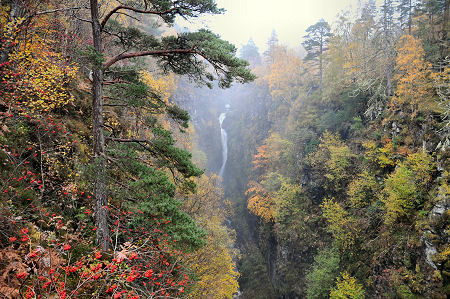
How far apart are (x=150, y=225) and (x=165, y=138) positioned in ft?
7.20

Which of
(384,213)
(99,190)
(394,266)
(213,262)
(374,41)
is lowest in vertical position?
(213,262)

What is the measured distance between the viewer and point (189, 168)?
5457 millimetres

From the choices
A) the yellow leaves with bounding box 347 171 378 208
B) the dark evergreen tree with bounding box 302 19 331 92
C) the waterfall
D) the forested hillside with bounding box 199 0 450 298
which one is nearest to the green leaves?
the forested hillside with bounding box 199 0 450 298

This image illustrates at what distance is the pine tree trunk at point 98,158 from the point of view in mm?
5123

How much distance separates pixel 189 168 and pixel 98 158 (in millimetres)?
2158

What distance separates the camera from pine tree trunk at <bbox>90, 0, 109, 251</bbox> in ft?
16.8

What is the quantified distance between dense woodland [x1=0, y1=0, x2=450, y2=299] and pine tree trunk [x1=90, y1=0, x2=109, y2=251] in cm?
4

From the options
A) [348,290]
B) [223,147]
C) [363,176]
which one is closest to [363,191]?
[363,176]

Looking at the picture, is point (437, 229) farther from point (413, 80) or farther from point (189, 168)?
point (189, 168)

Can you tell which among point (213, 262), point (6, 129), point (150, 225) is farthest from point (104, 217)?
point (213, 262)

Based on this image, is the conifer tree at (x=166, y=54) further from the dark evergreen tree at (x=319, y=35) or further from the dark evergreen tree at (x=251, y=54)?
the dark evergreen tree at (x=251, y=54)

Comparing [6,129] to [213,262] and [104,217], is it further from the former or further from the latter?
[213,262]

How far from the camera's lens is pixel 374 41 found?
1920 centimetres

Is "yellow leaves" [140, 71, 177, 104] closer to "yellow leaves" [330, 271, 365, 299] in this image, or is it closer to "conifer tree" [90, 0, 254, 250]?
"conifer tree" [90, 0, 254, 250]
